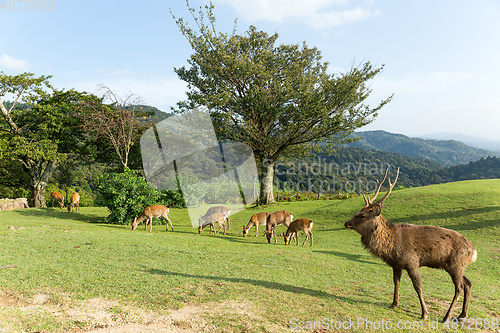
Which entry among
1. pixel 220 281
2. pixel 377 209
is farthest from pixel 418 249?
pixel 220 281

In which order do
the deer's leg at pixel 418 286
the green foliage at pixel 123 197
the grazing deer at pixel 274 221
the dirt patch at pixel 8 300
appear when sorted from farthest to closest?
the green foliage at pixel 123 197
the grazing deer at pixel 274 221
the deer's leg at pixel 418 286
the dirt patch at pixel 8 300

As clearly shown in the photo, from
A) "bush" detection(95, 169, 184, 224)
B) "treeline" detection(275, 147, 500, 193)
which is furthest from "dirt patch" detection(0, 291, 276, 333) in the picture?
"treeline" detection(275, 147, 500, 193)

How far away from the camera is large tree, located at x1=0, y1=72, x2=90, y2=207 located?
24406 millimetres

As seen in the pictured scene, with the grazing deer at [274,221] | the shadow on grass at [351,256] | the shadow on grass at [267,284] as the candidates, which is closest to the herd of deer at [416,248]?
the shadow on grass at [267,284]

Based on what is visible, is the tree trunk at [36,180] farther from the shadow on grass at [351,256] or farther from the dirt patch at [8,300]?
the shadow on grass at [351,256]

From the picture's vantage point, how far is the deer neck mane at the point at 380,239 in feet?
17.9

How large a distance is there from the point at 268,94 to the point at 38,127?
21.3 m

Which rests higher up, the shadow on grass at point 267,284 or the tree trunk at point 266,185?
the tree trunk at point 266,185

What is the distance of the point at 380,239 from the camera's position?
5.51 meters

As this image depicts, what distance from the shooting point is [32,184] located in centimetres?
2717

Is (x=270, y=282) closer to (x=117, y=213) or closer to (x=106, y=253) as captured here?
(x=106, y=253)

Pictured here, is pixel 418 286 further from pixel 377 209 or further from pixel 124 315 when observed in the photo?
pixel 124 315

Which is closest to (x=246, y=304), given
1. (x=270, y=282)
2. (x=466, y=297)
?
(x=270, y=282)

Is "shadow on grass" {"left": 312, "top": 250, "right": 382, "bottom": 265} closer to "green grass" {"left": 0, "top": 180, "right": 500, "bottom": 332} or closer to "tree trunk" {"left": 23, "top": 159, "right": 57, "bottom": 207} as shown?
"green grass" {"left": 0, "top": 180, "right": 500, "bottom": 332}
